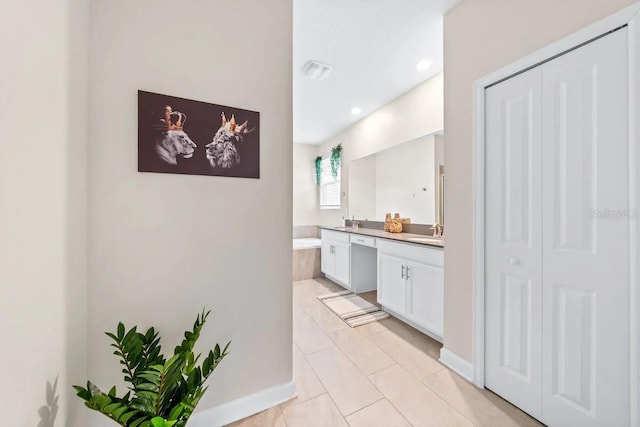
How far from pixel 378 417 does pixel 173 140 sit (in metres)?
1.85

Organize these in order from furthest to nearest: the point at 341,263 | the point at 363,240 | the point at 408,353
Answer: the point at 341,263 → the point at 363,240 → the point at 408,353

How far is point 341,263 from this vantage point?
141 inches

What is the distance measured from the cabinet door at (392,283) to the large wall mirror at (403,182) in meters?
0.70

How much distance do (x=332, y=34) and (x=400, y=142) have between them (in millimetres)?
1514

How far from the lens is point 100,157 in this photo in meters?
1.12

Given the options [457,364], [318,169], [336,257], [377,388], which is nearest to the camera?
[377,388]

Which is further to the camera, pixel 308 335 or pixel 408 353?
pixel 308 335

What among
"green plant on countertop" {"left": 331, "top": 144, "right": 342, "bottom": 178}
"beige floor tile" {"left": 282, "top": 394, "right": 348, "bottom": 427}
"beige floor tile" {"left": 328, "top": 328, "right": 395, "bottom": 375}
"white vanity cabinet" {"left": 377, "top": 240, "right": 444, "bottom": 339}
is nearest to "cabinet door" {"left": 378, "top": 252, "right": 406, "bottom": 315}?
"white vanity cabinet" {"left": 377, "top": 240, "right": 444, "bottom": 339}

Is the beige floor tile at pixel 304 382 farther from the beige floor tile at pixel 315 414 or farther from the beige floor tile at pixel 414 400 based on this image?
the beige floor tile at pixel 414 400

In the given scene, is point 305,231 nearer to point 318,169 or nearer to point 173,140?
point 318,169

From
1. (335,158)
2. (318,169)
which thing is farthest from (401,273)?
(318,169)

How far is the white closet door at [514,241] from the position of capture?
1.38 meters

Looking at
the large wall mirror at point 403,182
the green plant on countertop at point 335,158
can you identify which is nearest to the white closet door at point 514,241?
the large wall mirror at point 403,182

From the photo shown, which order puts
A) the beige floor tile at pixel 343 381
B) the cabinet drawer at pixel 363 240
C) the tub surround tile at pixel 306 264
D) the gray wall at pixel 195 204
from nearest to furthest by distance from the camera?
the gray wall at pixel 195 204 < the beige floor tile at pixel 343 381 < the cabinet drawer at pixel 363 240 < the tub surround tile at pixel 306 264
